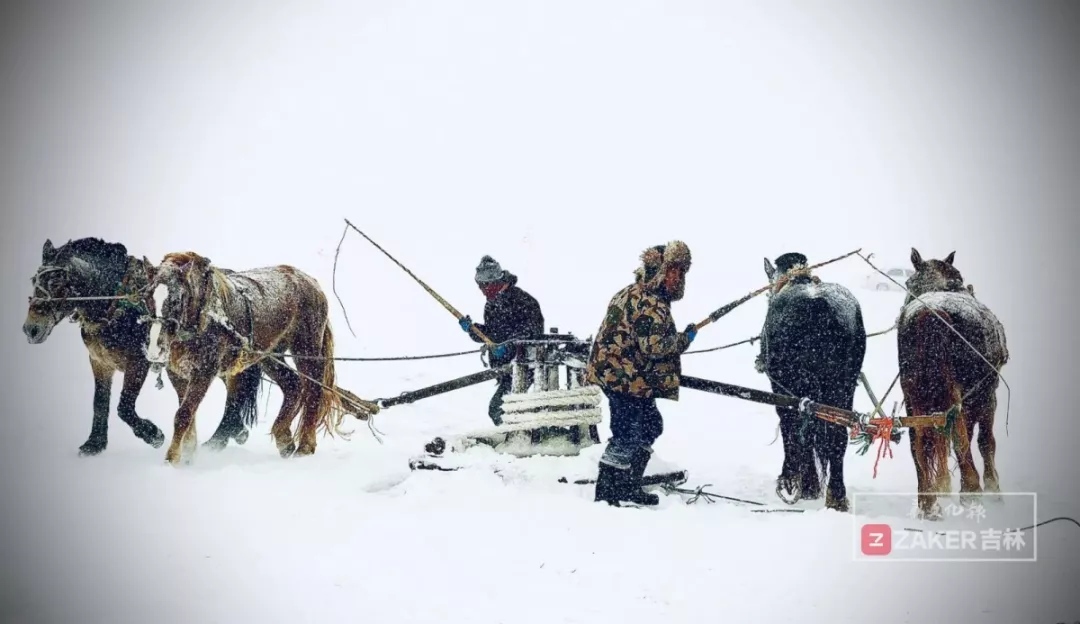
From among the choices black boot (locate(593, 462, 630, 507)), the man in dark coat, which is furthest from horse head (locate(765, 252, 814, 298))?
the man in dark coat

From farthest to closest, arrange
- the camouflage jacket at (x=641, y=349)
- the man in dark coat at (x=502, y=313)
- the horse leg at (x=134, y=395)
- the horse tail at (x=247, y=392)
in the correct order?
the man in dark coat at (x=502, y=313)
the horse tail at (x=247, y=392)
the horse leg at (x=134, y=395)
the camouflage jacket at (x=641, y=349)

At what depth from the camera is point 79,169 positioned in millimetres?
14938

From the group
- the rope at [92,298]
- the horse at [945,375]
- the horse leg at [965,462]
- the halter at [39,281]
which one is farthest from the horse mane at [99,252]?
the horse leg at [965,462]

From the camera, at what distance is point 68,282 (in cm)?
579

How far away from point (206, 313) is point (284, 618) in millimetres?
2873

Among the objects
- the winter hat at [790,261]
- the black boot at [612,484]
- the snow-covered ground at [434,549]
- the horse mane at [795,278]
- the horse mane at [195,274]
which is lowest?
the snow-covered ground at [434,549]

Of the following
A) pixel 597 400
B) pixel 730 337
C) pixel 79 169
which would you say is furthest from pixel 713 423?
pixel 79 169

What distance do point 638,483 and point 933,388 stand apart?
2.16 meters

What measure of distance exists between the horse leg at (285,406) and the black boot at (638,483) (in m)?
3.35

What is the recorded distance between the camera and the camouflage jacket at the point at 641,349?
4.86 metres

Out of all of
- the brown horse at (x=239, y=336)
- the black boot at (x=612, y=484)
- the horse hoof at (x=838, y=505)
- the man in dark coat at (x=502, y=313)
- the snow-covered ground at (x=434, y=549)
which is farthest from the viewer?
the man in dark coat at (x=502, y=313)

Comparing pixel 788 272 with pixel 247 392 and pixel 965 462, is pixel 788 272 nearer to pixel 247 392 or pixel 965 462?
pixel 965 462

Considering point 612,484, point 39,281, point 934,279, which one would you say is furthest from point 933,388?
point 39,281

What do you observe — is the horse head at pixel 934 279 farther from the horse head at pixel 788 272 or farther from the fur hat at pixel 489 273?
the fur hat at pixel 489 273
